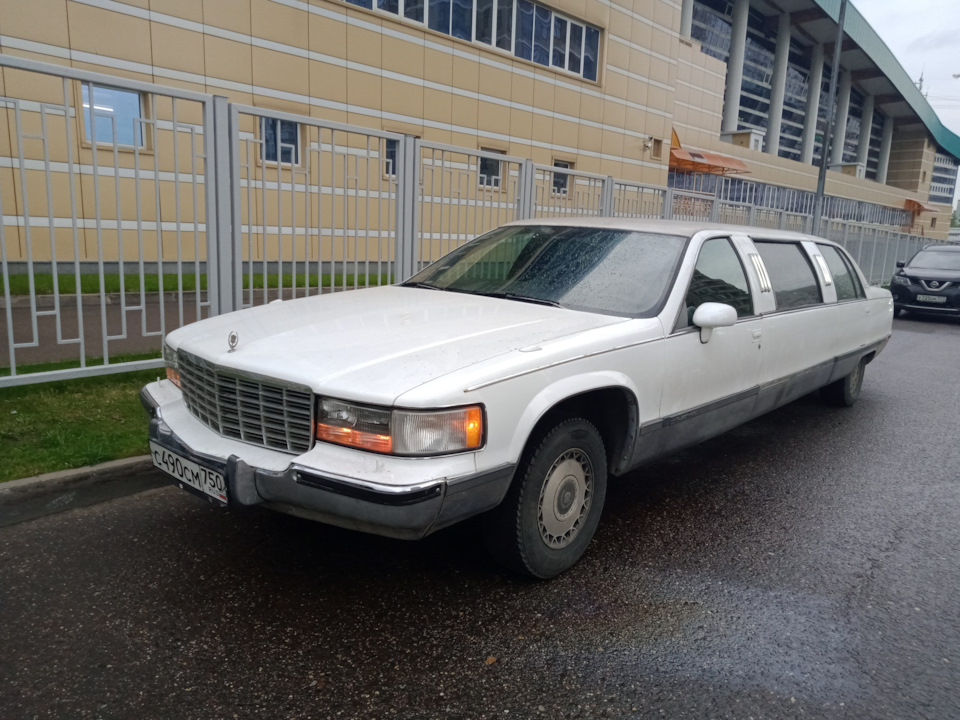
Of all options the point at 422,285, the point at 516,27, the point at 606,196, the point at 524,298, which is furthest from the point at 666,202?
the point at 516,27

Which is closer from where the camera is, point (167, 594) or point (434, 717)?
point (434, 717)

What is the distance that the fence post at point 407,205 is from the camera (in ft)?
22.9

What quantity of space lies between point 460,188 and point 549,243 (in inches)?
141

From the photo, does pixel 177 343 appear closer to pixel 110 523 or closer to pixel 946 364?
pixel 110 523

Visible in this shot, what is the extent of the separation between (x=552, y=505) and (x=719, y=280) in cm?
194

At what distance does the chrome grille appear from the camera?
2758 millimetres

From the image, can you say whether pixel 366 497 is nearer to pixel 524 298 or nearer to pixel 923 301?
pixel 524 298

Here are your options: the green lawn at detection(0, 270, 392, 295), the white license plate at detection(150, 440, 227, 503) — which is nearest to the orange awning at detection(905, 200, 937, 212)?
the green lawn at detection(0, 270, 392, 295)

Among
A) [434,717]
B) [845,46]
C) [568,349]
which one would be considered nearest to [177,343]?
[568,349]

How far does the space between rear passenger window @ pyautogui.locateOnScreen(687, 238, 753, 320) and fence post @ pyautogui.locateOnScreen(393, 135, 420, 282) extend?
11.5ft

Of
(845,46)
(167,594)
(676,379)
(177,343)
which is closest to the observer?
(167,594)

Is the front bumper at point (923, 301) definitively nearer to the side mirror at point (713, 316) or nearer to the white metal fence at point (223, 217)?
the white metal fence at point (223, 217)

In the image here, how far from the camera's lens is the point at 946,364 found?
31.9ft

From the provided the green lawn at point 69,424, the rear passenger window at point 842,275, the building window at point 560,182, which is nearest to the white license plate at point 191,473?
the green lawn at point 69,424
